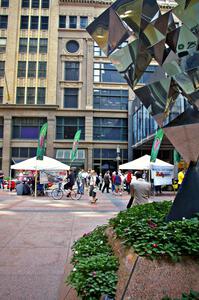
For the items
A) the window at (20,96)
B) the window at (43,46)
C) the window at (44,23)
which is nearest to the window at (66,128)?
the window at (20,96)

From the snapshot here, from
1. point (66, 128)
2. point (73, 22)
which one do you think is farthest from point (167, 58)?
point (73, 22)

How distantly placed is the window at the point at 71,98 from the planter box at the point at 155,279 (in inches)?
1434

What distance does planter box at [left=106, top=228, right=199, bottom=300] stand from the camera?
125 inches

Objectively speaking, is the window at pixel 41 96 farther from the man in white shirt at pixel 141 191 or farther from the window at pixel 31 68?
the man in white shirt at pixel 141 191

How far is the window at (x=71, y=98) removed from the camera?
38750 millimetres

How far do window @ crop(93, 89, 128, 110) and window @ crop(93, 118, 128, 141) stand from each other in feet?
6.13

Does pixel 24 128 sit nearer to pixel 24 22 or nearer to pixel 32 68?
pixel 32 68

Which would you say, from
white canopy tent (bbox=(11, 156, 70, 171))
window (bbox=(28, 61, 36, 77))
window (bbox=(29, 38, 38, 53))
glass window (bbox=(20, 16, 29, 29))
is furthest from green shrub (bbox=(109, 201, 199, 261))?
glass window (bbox=(20, 16, 29, 29))

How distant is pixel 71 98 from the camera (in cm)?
3888

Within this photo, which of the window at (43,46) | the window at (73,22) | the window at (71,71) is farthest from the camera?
the window at (73,22)

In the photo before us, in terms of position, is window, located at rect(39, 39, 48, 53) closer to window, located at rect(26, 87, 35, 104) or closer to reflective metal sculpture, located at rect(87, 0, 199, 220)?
window, located at rect(26, 87, 35, 104)

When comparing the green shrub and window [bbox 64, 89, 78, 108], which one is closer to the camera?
the green shrub

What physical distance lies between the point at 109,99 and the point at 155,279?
37.3 metres

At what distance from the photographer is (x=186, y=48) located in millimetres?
5090
